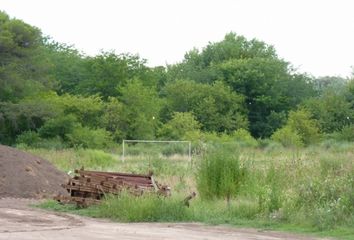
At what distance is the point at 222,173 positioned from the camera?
24.2m

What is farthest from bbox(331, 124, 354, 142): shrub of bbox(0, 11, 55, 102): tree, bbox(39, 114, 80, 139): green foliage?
bbox(0, 11, 55, 102): tree

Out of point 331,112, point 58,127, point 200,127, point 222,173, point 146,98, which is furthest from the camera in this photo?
point 331,112

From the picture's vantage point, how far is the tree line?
6194cm

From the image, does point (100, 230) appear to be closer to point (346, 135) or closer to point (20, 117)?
point (20, 117)

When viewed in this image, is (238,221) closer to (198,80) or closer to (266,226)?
(266,226)

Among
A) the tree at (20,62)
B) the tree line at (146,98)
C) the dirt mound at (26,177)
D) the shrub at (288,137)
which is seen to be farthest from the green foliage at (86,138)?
the dirt mound at (26,177)

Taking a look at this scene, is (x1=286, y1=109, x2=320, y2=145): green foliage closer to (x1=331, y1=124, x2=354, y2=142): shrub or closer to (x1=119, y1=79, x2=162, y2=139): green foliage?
(x1=331, y1=124, x2=354, y2=142): shrub

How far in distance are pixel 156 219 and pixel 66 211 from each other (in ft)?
14.4

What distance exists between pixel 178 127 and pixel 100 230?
178ft

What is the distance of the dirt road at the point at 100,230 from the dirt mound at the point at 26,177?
7401mm

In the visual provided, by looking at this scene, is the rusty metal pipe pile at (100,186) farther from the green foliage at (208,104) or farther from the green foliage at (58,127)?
the green foliage at (208,104)

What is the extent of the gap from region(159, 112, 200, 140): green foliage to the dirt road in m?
49.0

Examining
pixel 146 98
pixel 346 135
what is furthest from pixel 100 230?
pixel 346 135

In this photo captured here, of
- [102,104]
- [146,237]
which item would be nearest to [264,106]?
[102,104]
